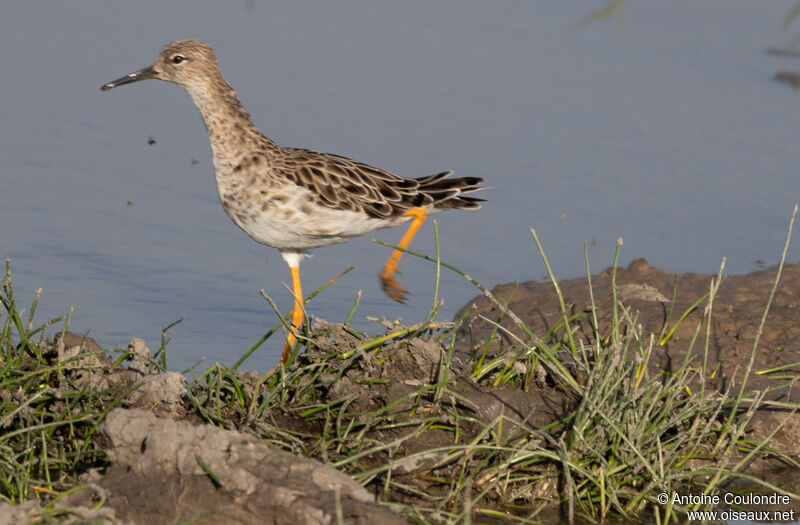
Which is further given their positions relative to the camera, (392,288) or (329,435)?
(392,288)

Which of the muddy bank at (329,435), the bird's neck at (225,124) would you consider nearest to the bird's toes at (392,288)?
the bird's neck at (225,124)

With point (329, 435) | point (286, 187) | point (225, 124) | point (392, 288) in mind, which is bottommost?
point (329, 435)

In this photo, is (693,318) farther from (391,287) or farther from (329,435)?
(329,435)

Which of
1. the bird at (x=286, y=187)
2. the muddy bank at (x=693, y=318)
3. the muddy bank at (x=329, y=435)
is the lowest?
the muddy bank at (x=329, y=435)

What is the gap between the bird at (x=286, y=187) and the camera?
7.37 m

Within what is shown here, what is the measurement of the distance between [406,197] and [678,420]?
8.95 feet

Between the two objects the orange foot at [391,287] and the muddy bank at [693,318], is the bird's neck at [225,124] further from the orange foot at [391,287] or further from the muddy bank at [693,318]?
the muddy bank at [693,318]

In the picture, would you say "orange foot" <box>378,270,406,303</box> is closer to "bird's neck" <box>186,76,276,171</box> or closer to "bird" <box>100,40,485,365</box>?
"bird" <box>100,40,485,365</box>

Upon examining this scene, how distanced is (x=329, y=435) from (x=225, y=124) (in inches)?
97.6

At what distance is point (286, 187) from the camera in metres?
7.38

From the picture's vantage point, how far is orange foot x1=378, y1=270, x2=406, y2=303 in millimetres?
7961

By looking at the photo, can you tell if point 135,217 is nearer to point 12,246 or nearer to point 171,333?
point 12,246

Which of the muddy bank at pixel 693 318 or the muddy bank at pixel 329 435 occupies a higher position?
the muddy bank at pixel 693 318

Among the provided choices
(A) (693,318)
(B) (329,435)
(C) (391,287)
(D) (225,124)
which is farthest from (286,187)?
(A) (693,318)
